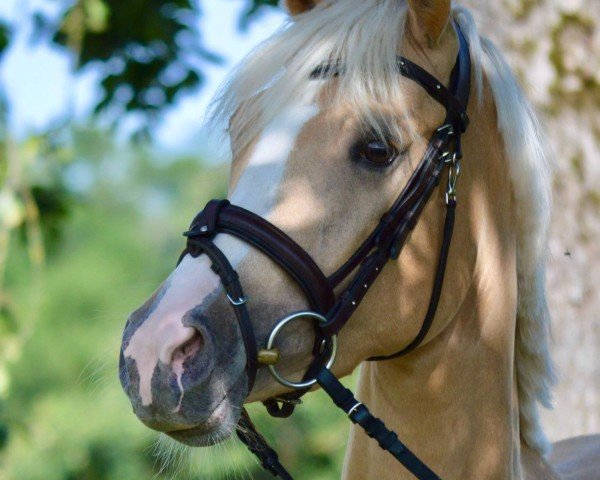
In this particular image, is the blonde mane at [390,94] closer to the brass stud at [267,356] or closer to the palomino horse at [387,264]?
the palomino horse at [387,264]

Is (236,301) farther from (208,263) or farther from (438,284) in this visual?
(438,284)

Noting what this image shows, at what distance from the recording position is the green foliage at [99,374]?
2.67 metres

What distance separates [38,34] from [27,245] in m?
1.39

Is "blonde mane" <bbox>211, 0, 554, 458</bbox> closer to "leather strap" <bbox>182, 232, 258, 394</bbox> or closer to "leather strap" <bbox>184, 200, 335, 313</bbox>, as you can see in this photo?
"leather strap" <bbox>184, 200, 335, 313</bbox>

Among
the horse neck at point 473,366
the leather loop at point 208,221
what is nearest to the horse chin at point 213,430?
the leather loop at point 208,221

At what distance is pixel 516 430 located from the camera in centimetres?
260

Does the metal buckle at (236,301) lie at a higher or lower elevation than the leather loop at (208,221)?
lower

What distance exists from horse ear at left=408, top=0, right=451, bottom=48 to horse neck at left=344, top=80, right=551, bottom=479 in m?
0.28

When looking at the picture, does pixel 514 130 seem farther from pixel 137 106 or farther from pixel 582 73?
pixel 137 106

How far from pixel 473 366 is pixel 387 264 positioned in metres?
0.46

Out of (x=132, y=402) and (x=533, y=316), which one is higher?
(x=132, y=402)

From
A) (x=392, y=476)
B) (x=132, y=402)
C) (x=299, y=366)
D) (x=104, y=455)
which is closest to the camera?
(x=132, y=402)

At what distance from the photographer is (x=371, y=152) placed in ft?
7.37

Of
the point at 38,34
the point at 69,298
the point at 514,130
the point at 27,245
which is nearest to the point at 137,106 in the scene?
the point at 38,34
